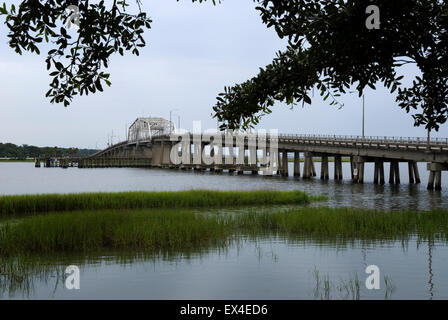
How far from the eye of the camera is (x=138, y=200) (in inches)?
1239

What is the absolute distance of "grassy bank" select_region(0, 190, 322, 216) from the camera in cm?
2878

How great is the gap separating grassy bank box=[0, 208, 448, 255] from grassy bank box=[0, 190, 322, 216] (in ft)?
30.4

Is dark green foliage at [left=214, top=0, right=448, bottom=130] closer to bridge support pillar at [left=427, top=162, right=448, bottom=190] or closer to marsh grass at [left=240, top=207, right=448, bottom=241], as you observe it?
marsh grass at [left=240, top=207, right=448, bottom=241]

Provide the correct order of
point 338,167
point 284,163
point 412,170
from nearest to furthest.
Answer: point 412,170 < point 338,167 < point 284,163

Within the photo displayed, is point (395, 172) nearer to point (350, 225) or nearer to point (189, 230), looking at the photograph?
point (350, 225)

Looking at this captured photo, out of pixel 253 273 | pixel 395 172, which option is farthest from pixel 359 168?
pixel 253 273

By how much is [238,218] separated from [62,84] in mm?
14238

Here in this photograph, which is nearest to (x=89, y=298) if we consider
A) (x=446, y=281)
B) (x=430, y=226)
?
(x=446, y=281)

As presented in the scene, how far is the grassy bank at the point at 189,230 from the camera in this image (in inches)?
627

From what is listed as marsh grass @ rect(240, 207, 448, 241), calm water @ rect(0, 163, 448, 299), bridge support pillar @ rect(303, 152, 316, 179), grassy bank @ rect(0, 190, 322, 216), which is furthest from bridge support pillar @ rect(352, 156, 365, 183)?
calm water @ rect(0, 163, 448, 299)

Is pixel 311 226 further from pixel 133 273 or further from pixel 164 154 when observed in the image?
pixel 164 154

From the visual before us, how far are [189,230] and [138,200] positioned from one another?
14468mm

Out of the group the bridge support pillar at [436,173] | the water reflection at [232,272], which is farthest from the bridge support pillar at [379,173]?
the water reflection at [232,272]

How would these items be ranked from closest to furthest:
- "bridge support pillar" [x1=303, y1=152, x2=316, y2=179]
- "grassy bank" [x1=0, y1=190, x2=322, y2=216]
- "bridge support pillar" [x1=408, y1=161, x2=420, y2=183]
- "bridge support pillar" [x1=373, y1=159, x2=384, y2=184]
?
1. "grassy bank" [x1=0, y1=190, x2=322, y2=216]
2. "bridge support pillar" [x1=373, y1=159, x2=384, y2=184]
3. "bridge support pillar" [x1=408, y1=161, x2=420, y2=183]
4. "bridge support pillar" [x1=303, y1=152, x2=316, y2=179]
